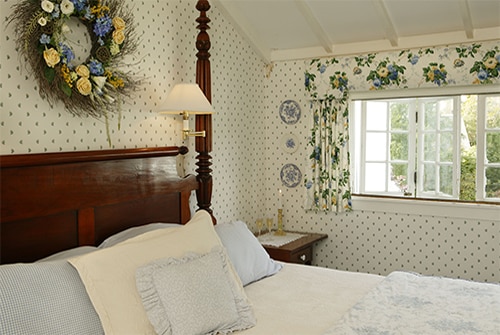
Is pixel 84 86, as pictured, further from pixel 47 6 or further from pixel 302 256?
pixel 302 256

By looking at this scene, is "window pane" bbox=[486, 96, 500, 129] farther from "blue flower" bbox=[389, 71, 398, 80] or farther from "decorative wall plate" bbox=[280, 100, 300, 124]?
"decorative wall plate" bbox=[280, 100, 300, 124]

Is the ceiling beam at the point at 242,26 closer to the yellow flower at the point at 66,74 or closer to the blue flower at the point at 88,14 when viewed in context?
the blue flower at the point at 88,14

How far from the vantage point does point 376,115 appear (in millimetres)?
4262

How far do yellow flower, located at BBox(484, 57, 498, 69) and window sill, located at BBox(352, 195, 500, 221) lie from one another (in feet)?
3.32

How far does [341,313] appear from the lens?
7.27ft

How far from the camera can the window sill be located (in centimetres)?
365

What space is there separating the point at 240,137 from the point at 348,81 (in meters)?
1.01

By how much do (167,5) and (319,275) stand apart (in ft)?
6.42

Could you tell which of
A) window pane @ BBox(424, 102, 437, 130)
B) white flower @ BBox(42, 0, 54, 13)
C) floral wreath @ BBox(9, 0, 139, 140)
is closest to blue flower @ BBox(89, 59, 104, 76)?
floral wreath @ BBox(9, 0, 139, 140)

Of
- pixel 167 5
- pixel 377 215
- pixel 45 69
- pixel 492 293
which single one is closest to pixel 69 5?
pixel 45 69

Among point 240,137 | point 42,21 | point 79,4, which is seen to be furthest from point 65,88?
point 240,137

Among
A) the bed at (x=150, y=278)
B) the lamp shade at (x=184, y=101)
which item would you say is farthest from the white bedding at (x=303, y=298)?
the lamp shade at (x=184, y=101)

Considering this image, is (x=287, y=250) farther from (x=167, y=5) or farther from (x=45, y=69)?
(x=45, y=69)

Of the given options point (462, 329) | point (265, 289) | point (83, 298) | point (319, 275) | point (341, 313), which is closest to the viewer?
point (83, 298)
